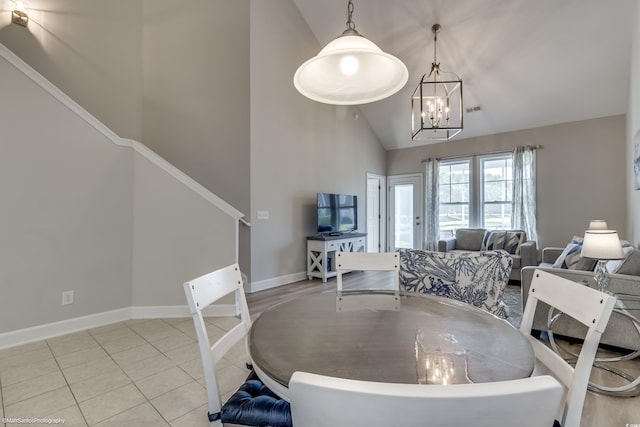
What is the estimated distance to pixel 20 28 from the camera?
378cm

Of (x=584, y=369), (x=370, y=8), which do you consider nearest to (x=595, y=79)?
(x=370, y=8)

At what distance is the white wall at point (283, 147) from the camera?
14.5 ft

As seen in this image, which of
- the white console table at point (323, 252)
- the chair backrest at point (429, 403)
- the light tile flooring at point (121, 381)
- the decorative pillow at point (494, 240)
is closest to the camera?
the chair backrest at point (429, 403)

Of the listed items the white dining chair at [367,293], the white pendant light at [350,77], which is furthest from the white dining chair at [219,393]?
the white pendant light at [350,77]

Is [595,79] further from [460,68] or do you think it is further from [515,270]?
[515,270]

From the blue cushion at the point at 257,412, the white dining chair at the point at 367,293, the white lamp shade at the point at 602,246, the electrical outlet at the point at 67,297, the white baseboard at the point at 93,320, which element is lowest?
the white baseboard at the point at 93,320

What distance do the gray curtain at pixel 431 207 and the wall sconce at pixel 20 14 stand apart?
6.96 meters

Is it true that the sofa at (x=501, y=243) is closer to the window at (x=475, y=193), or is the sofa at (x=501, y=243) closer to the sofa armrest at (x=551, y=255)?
the sofa armrest at (x=551, y=255)

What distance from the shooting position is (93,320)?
305 centimetres

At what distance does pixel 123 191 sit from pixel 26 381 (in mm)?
1813

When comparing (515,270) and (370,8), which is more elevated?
(370,8)

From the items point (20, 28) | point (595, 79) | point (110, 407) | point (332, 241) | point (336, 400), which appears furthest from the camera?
point (332, 241)

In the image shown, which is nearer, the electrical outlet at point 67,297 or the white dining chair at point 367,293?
the white dining chair at point 367,293

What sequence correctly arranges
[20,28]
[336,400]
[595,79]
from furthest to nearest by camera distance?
1. [595,79]
2. [20,28]
3. [336,400]
